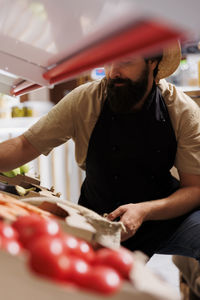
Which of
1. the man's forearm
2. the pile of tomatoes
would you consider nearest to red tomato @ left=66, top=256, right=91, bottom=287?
the pile of tomatoes

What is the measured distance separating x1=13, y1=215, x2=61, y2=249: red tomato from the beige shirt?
1.22 m

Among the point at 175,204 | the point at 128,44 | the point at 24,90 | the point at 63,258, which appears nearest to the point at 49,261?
the point at 63,258

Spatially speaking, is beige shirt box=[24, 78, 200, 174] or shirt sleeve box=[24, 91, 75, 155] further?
shirt sleeve box=[24, 91, 75, 155]

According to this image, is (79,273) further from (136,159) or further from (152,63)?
(152,63)

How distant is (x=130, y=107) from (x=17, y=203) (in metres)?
0.95

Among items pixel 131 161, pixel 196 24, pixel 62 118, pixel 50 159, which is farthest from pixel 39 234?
pixel 50 159

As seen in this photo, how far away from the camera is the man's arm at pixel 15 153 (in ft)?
5.84

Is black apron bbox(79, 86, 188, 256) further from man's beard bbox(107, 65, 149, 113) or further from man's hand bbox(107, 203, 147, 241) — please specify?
man's hand bbox(107, 203, 147, 241)

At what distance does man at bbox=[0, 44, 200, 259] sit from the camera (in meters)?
1.78

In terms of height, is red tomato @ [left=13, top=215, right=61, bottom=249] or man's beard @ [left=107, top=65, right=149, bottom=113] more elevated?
man's beard @ [left=107, top=65, right=149, bottom=113]

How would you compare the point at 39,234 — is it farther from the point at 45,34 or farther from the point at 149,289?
the point at 45,34

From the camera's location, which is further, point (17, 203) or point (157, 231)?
point (157, 231)

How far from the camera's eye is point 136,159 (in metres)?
1.82

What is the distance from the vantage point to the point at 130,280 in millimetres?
613
